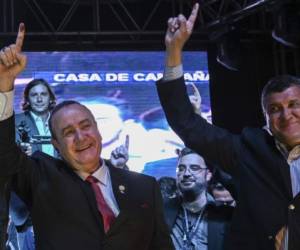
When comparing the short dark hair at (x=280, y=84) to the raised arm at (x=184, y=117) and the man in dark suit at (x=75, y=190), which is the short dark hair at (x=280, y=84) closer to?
the raised arm at (x=184, y=117)

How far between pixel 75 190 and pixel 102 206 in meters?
0.09

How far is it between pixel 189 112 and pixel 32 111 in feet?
11.2

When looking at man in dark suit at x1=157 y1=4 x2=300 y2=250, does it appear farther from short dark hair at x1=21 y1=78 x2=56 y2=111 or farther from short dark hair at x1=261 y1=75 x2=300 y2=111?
short dark hair at x1=21 y1=78 x2=56 y2=111

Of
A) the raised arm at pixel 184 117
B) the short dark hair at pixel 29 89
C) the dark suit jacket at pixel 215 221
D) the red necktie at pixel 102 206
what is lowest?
the dark suit jacket at pixel 215 221

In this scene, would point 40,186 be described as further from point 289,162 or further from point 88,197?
point 289,162

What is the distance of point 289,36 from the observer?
4.77 m

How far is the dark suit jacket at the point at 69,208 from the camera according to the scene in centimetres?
160

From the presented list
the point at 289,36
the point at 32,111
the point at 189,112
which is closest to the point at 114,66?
the point at 32,111

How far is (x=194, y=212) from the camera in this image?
14.3 ft

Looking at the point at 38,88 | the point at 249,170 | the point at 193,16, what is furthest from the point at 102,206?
the point at 38,88

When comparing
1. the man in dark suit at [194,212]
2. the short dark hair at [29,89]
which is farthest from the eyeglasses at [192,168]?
the short dark hair at [29,89]

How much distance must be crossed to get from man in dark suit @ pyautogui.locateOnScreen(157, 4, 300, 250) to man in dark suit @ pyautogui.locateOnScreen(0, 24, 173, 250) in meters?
0.23

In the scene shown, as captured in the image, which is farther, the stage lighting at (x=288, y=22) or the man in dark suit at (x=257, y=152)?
the stage lighting at (x=288, y=22)

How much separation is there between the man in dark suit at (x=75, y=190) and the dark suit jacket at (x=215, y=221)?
2.21 m
